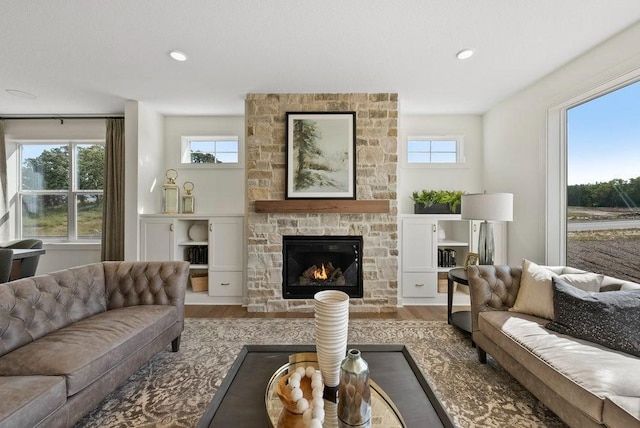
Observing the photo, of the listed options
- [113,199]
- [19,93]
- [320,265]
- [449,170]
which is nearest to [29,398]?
[320,265]

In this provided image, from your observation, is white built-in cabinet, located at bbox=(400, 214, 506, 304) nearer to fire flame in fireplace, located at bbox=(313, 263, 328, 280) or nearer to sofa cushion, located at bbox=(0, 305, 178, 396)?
fire flame in fireplace, located at bbox=(313, 263, 328, 280)

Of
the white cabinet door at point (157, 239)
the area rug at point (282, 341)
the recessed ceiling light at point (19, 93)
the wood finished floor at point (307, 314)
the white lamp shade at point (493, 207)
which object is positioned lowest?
the area rug at point (282, 341)

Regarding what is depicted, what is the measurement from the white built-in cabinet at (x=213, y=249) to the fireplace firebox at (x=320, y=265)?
636mm

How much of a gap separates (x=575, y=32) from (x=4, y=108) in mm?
6493

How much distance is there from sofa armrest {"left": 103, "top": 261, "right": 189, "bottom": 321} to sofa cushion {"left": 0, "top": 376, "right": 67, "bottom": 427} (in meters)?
0.99

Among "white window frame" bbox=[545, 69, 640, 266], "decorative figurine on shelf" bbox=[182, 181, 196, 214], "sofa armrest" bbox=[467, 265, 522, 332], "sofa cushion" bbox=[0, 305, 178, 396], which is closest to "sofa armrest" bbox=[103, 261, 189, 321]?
"sofa cushion" bbox=[0, 305, 178, 396]

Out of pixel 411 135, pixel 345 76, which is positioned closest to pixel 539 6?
pixel 345 76

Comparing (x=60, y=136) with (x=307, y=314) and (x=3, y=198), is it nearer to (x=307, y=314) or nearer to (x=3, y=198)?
(x=3, y=198)

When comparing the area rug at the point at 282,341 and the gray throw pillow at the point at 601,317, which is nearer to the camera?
the gray throw pillow at the point at 601,317

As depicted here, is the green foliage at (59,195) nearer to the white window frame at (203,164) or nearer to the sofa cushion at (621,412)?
the white window frame at (203,164)

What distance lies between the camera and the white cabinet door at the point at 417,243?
139 inches

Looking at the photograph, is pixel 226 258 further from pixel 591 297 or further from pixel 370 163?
pixel 591 297

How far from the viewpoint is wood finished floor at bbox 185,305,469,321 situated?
3225 mm

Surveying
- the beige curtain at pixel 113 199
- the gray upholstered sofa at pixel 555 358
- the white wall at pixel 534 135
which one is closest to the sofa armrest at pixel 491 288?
the gray upholstered sofa at pixel 555 358
